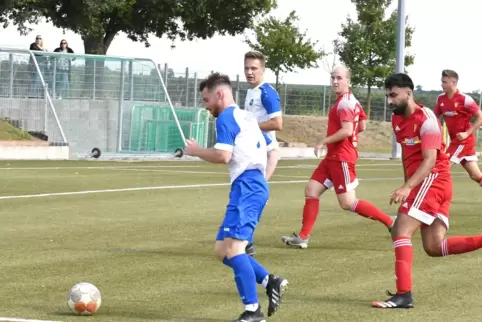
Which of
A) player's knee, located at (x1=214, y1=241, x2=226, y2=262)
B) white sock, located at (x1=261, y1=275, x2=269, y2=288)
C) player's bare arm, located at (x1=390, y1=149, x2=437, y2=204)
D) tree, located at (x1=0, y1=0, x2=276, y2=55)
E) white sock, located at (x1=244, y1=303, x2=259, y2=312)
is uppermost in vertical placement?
tree, located at (x1=0, y1=0, x2=276, y2=55)

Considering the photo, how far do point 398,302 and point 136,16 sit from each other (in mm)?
41784

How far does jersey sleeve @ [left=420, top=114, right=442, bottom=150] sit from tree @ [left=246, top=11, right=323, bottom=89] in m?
44.8

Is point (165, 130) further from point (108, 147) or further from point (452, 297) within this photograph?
point (452, 297)

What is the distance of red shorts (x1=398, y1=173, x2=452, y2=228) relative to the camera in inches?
370

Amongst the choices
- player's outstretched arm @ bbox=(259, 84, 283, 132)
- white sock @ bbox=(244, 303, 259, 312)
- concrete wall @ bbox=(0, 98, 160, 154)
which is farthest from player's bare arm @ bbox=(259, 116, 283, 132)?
concrete wall @ bbox=(0, 98, 160, 154)

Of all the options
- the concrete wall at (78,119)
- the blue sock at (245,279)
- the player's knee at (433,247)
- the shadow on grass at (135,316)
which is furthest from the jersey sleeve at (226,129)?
the concrete wall at (78,119)

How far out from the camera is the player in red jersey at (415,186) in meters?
9.20

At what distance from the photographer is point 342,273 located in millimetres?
11078

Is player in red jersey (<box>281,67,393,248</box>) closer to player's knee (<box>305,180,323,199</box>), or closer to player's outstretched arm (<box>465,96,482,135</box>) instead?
player's knee (<box>305,180,323,199</box>)

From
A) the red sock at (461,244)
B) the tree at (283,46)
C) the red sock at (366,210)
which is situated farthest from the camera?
the tree at (283,46)

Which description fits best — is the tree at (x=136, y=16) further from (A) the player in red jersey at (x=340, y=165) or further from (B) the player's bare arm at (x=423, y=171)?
(B) the player's bare arm at (x=423, y=171)

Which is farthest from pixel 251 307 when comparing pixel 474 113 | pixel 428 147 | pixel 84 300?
pixel 474 113

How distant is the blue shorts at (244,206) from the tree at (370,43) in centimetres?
4776

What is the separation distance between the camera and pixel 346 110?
13.0 m
